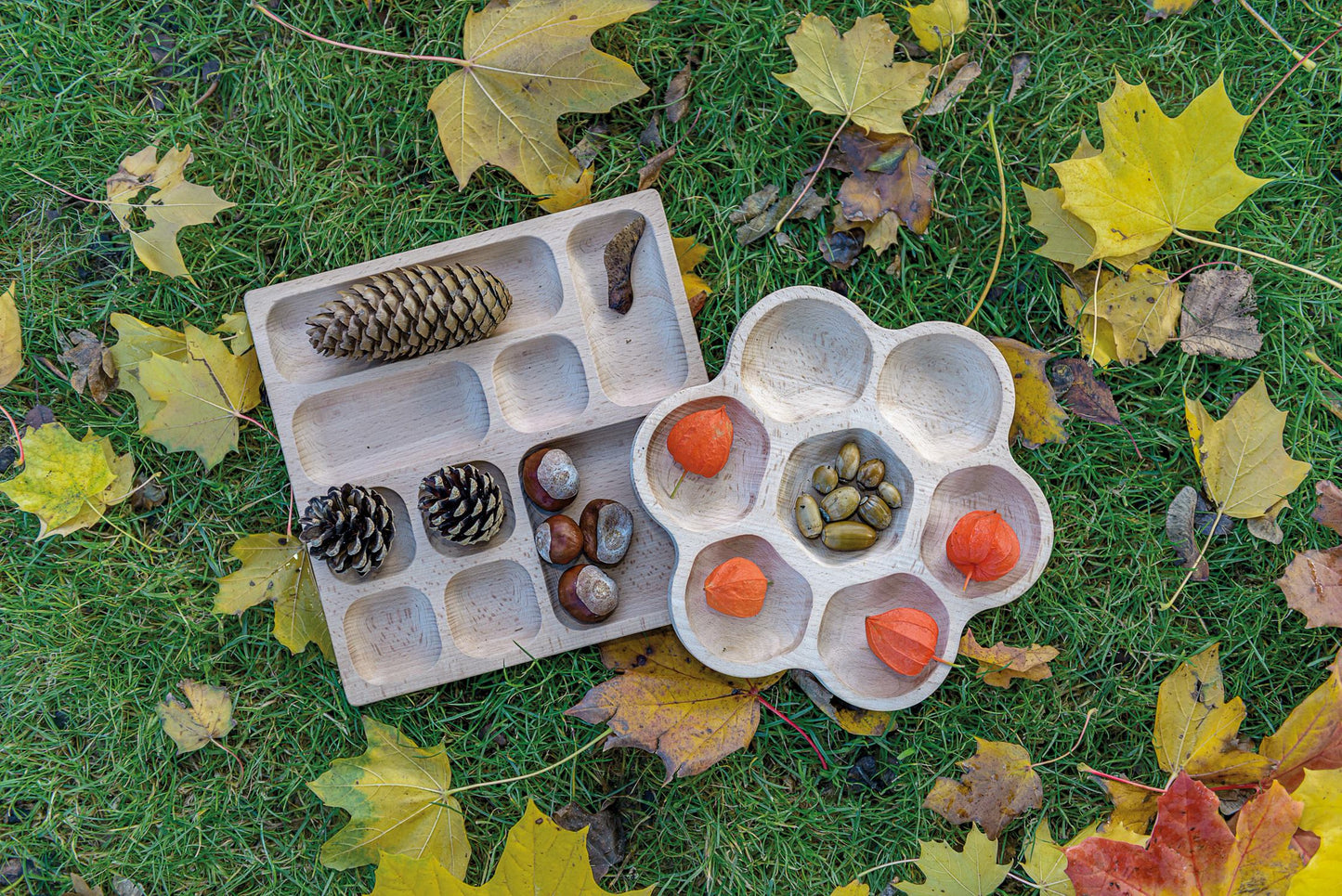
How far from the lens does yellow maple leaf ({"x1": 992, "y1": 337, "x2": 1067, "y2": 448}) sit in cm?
218

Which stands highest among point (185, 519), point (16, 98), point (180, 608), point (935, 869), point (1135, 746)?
point (16, 98)

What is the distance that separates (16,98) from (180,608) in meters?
1.39

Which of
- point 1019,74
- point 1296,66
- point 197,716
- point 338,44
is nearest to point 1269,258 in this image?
point 1296,66

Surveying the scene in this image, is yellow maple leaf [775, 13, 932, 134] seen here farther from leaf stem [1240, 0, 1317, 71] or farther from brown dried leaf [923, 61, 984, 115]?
leaf stem [1240, 0, 1317, 71]

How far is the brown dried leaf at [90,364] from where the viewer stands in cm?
223

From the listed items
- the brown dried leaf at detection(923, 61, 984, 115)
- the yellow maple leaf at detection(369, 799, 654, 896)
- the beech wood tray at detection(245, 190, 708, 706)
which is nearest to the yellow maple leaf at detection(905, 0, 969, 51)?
the brown dried leaf at detection(923, 61, 984, 115)

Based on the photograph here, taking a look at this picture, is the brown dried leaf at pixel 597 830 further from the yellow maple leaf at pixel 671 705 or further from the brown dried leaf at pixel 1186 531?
the brown dried leaf at pixel 1186 531

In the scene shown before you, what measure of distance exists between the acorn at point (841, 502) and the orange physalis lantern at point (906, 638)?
0.25 metres

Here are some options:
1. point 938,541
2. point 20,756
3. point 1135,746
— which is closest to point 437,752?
point 20,756

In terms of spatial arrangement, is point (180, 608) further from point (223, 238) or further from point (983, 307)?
point (983, 307)

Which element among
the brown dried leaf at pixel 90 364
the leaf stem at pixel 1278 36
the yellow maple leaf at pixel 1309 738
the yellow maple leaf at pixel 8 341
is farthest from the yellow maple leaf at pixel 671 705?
the leaf stem at pixel 1278 36

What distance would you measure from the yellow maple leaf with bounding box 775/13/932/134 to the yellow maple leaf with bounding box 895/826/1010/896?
5.72 feet

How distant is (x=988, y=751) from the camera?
2.19m

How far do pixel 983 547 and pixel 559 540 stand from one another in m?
0.98
